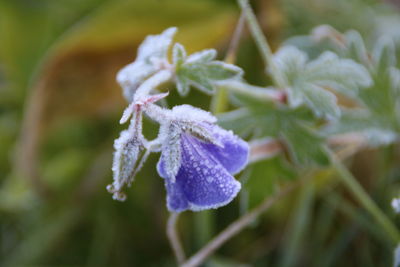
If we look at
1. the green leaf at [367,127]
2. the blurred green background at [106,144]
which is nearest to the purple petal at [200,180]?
the green leaf at [367,127]

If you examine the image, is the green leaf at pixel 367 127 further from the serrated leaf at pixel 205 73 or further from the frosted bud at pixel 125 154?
the frosted bud at pixel 125 154

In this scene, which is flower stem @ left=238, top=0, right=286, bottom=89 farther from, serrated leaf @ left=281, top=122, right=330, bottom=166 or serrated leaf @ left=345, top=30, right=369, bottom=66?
serrated leaf @ left=345, top=30, right=369, bottom=66

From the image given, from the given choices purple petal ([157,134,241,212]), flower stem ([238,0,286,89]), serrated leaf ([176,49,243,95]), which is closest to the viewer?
purple petal ([157,134,241,212])

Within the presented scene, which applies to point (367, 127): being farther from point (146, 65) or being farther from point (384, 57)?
point (146, 65)

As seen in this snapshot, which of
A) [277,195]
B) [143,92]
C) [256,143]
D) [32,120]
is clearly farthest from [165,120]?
[32,120]

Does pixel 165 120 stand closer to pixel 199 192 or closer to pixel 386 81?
pixel 199 192

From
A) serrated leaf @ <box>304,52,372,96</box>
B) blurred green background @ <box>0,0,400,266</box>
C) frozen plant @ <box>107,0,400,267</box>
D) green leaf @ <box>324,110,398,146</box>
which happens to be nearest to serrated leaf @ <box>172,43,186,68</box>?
frozen plant @ <box>107,0,400,267</box>
